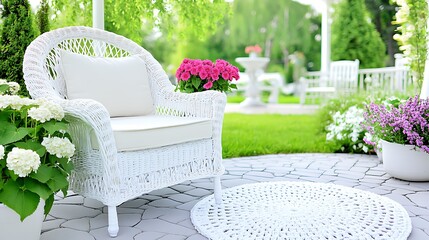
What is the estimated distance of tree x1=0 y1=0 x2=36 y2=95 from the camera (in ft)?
9.97

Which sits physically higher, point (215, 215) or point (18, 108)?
point (18, 108)

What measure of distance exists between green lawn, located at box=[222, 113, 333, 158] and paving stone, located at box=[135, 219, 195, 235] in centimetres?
178

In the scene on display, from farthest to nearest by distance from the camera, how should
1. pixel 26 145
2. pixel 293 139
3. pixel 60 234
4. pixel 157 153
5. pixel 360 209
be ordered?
pixel 293 139 → pixel 360 209 → pixel 157 153 → pixel 60 234 → pixel 26 145

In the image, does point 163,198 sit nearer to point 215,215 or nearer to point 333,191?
point 215,215

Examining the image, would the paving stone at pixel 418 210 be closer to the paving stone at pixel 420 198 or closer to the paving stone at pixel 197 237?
the paving stone at pixel 420 198

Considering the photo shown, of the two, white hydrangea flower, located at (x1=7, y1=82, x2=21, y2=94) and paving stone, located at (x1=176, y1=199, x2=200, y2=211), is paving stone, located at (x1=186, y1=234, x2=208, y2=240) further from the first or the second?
white hydrangea flower, located at (x1=7, y1=82, x2=21, y2=94)

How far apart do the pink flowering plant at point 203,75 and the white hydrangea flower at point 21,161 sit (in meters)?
1.46

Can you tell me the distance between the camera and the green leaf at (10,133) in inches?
68.4

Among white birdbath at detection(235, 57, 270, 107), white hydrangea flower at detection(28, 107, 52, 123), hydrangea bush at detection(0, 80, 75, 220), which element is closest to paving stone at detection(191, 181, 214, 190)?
hydrangea bush at detection(0, 80, 75, 220)

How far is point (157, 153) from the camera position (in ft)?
7.29

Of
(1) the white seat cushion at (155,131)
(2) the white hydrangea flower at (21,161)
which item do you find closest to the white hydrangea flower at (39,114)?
(2) the white hydrangea flower at (21,161)

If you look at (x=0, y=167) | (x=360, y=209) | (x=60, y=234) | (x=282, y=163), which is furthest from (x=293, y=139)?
(x=0, y=167)

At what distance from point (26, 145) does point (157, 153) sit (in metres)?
0.64

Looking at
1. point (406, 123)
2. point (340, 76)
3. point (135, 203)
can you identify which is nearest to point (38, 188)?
point (135, 203)
